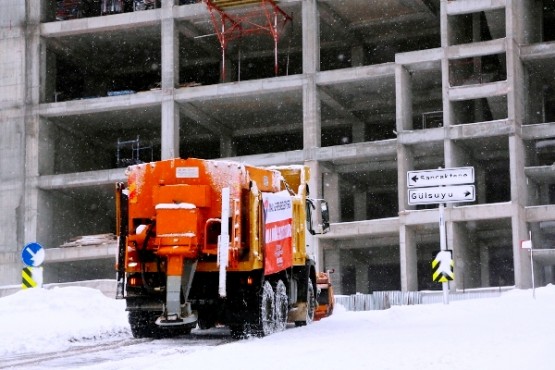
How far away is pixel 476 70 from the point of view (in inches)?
1928

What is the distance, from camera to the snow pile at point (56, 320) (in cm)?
1591

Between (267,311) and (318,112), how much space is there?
3234cm

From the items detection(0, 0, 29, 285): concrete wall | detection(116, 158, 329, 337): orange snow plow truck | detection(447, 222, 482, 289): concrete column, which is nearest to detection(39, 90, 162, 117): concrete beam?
detection(0, 0, 29, 285): concrete wall

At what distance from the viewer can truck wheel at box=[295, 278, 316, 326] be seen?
65.5 ft

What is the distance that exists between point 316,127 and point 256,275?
3266cm

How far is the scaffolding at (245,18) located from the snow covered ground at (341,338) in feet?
89.7

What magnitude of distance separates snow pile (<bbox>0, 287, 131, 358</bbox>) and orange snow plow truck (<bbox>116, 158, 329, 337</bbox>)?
4.03 feet

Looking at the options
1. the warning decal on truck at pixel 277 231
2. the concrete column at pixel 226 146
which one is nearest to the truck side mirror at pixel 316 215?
the warning decal on truck at pixel 277 231

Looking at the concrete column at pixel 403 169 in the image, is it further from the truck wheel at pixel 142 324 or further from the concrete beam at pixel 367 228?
the truck wheel at pixel 142 324

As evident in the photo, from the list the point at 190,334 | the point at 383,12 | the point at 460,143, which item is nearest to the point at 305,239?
the point at 190,334

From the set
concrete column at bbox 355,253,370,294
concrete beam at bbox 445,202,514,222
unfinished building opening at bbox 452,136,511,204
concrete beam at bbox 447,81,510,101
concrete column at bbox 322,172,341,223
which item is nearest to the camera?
concrete beam at bbox 445,202,514,222

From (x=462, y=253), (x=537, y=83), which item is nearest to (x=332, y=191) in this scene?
(x=462, y=253)

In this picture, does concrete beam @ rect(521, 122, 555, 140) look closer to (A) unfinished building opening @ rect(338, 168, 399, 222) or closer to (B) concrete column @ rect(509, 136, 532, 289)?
(B) concrete column @ rect(509, 136, 532, 289)

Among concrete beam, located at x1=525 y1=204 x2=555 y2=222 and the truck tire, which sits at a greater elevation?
concrete beam, located at x1=525 y1=204 x2=555 y2=222
